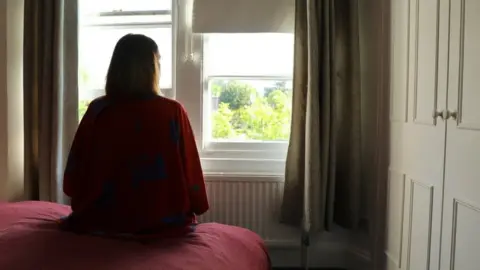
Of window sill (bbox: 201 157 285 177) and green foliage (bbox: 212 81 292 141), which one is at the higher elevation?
green foliage (bbox: 212 81 292 141)

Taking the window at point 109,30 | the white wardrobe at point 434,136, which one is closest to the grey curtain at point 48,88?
the window at point 109,30

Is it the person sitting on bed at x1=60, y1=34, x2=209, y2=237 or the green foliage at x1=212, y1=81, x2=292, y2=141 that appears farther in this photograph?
the green foliage at x1=212, y1=81, x2=292, y2=141

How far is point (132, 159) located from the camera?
5.39ft

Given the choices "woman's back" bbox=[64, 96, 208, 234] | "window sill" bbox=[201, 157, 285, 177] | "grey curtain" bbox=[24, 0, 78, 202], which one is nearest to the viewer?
"woman's back" bbox=[64, 96, 208, 234]

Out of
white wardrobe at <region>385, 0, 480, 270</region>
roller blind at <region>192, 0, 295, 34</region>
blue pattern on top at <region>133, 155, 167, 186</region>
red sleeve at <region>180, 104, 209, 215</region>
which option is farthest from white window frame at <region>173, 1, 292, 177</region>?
blue pattern on top at <region>133, 155, 167, 186</region>

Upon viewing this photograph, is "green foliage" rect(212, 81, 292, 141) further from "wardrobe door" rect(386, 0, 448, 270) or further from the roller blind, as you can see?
"wardrobe door" rect(386, 0, 448, 270)

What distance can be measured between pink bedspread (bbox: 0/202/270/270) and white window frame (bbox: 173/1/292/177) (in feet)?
2.80

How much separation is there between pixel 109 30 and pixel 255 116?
1125 mm

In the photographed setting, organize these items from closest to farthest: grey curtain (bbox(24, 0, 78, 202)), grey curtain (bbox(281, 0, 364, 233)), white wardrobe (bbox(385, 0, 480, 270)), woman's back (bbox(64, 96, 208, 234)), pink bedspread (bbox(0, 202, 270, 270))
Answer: pink bedspread (bbox(0, 202, 270, 270)) < white wardrobe (bbox(385, 0, 480, 270)) < woman's back (bbox(64, 96, 208, 234)) < grey curtain (bbox(281, 0, 364, 233)) < grey curtain (bbox(24, 0, 78, 202))

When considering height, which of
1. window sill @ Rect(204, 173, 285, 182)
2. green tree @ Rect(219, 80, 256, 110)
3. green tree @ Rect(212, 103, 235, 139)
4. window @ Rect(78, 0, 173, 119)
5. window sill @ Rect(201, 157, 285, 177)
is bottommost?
window sill @ Rect(204, 173, 285, 182)

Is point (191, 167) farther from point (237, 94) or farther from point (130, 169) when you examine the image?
point (237, 94)

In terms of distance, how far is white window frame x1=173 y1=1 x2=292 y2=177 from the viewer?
2691 millimetres

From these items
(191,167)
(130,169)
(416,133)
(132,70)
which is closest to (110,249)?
(130,169)

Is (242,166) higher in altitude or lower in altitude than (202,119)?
lower
